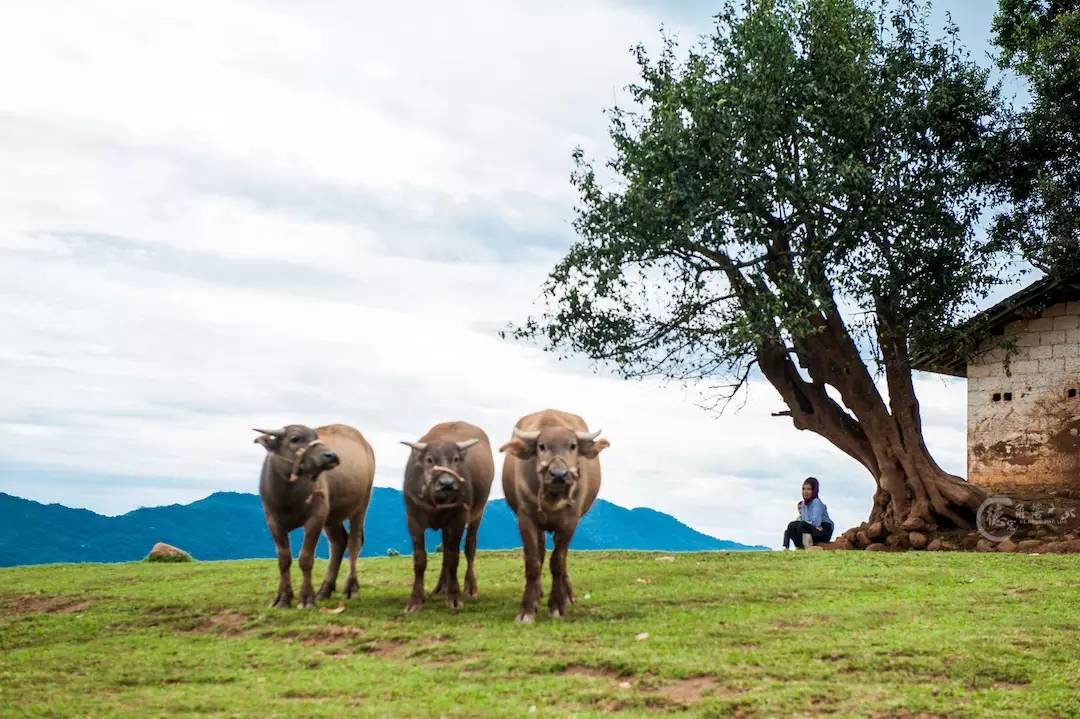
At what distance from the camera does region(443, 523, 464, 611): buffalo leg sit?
50.3 feet

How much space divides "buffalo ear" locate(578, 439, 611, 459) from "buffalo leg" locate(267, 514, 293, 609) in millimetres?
4223

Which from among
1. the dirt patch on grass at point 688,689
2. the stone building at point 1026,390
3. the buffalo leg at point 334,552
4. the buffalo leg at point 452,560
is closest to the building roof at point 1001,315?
the stone building at point 1026,390

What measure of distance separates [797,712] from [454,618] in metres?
5.27

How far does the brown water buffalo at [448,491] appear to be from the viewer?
14.8 metres

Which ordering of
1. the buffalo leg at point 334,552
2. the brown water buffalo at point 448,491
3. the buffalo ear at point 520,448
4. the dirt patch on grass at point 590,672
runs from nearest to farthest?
the dirt patch on grass at point 590,672 < the buffalo ear at point 520,448 < the brown water buffalo at point 448,491 < the buffalo leg at point 334,552

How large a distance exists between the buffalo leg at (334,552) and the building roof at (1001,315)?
15857mm

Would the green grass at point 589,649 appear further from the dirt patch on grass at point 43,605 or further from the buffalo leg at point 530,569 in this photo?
the buffalo leg at point 530,569

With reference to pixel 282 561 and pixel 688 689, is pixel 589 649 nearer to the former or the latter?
pixel 688 689

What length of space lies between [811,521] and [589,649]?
14856 millimetres

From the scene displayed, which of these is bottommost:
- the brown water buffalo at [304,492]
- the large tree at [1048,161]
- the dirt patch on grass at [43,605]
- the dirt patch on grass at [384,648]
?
the dirt patch on grass at [43,605]

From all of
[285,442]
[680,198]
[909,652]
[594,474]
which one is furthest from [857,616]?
[680,198]

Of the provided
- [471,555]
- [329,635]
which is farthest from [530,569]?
[329,635]

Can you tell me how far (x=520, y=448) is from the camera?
14273 millimetres

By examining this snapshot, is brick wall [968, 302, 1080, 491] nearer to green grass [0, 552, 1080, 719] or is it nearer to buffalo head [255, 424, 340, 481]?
green grass [0, 552, 1080, 719]
